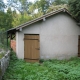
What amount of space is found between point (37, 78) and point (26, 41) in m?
4.95

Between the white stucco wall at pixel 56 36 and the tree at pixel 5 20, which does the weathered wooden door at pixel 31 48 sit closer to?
the white stucco wall at pixel 56 36

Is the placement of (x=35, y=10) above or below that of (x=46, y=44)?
above

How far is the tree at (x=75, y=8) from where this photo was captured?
1238 centimetres

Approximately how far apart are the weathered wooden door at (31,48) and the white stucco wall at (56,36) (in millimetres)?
323

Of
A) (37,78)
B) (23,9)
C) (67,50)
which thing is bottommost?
(37,78)

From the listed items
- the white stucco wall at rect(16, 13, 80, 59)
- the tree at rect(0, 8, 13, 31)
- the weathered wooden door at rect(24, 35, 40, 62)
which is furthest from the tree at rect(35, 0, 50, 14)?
the weathered wooden door at rect(24, 35, 40, 62)

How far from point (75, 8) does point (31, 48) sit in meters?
5.27

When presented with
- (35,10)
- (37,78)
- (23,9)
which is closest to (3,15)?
(35,10)

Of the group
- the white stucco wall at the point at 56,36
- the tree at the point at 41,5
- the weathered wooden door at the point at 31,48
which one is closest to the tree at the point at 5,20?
the tree at the point at 41,5

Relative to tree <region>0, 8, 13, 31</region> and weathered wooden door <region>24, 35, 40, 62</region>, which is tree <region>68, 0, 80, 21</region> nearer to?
weathered wooden door <region>24, 35, 40, 62</region>

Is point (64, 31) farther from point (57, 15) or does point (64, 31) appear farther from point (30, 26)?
point (30, 26)

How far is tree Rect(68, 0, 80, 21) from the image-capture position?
40.6 feet

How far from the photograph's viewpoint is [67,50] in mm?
12961

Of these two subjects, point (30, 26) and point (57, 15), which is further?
point (57, 15)
